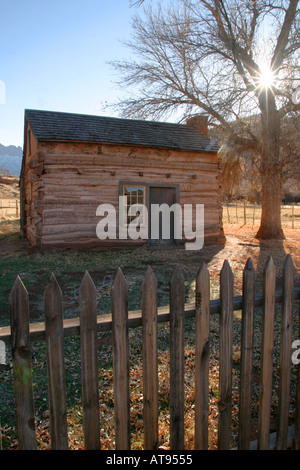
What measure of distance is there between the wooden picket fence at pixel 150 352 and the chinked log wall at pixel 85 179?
9613 millimetres

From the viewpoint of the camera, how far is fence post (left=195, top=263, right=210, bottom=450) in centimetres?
188

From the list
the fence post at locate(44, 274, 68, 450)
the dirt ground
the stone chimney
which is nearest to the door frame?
the dirt ground

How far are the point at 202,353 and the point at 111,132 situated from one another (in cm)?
1136

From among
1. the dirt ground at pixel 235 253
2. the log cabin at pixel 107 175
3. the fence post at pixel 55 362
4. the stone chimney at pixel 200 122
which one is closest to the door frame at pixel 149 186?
the log cabin at pixel 107 175

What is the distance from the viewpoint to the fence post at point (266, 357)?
81.0 inches

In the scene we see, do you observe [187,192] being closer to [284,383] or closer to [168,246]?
[168,246]

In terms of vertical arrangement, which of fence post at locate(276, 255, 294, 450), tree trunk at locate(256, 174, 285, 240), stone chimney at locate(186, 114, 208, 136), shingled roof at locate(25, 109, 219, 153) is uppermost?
stone chimney at locate(186, 114, 208, 136)

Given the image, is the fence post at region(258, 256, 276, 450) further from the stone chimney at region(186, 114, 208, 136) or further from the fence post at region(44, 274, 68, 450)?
the stone chimney at region(186, 114, 208, 136)

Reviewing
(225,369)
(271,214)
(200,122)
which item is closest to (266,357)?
(225,369)

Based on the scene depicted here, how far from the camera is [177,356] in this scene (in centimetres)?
188

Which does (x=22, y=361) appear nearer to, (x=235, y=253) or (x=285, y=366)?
(x=285, y=366)

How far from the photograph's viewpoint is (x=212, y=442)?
2391mm

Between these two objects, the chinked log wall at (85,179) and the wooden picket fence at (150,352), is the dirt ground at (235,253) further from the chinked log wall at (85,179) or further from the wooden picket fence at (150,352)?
the wooden picket fence at (150,352)

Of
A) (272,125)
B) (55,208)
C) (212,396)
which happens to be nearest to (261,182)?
(272,125)
